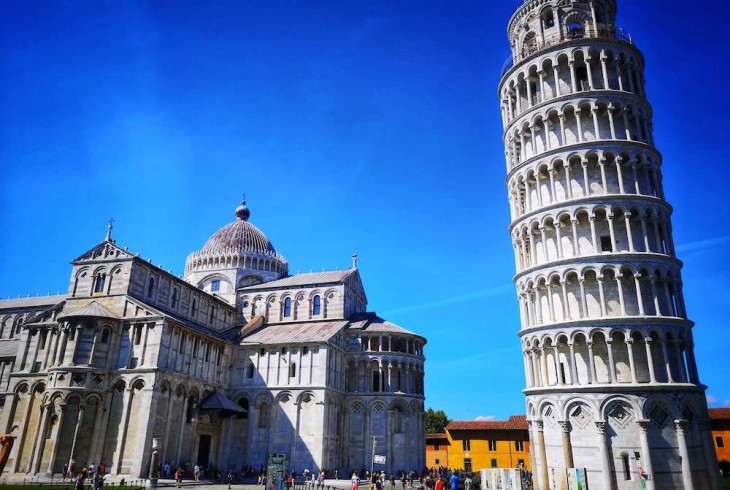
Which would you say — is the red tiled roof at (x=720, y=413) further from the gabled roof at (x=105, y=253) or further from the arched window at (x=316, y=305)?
the gabled roof at (x=105, y=253)

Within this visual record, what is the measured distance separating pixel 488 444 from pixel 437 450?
8988mm

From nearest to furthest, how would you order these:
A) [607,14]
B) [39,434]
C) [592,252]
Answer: [592,252], [39,434], [607,14]

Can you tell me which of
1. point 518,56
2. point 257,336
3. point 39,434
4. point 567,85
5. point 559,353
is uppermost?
point 518,56

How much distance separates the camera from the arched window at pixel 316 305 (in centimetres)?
5425

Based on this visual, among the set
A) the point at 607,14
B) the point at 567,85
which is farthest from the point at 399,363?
the point at 607,14

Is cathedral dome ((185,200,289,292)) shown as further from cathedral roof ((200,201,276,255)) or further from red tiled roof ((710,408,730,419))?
red tiled roof ((710,408,730,419))

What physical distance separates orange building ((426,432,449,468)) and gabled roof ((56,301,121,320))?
43.3 metres

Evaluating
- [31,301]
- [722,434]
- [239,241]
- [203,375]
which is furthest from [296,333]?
[722,434]

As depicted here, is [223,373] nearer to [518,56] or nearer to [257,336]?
[257,336]

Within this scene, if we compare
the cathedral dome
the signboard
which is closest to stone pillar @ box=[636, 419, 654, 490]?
the signboard

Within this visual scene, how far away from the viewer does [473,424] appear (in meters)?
61.0

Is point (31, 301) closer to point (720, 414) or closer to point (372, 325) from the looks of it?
point (372, 325)

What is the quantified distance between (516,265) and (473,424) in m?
31.5

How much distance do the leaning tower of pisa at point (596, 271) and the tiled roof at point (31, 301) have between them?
51.5m
